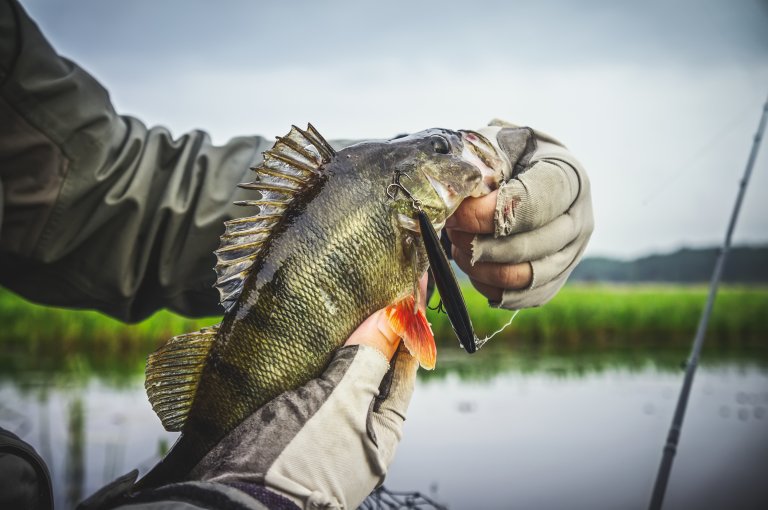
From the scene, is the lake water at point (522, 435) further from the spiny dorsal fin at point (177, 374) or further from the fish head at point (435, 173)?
the fish head at point (435, 173)

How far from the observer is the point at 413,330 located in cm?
179

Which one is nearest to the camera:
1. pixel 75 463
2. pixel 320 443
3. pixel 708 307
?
pixel 320 443

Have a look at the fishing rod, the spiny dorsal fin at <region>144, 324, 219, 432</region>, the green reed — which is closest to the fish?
the spiny dorsal fin at <region>144, 324, 219, 432</region>

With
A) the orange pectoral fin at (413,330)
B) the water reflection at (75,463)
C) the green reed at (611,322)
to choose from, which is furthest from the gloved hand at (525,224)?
the green reed at (611,322)

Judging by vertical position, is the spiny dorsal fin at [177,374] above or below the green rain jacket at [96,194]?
below

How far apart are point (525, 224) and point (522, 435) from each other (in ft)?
19.7

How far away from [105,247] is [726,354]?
15.7m

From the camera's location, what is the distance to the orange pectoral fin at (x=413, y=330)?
176 cm

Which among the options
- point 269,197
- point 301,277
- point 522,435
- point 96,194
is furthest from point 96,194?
point 522,435

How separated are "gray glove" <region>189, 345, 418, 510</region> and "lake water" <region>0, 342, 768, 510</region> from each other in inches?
156

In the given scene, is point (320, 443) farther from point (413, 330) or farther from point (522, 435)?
point (522, 435)

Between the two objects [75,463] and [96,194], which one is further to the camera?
[75,463]

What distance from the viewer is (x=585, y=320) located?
1323cm

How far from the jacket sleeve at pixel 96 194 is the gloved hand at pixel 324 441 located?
121 centimetres
